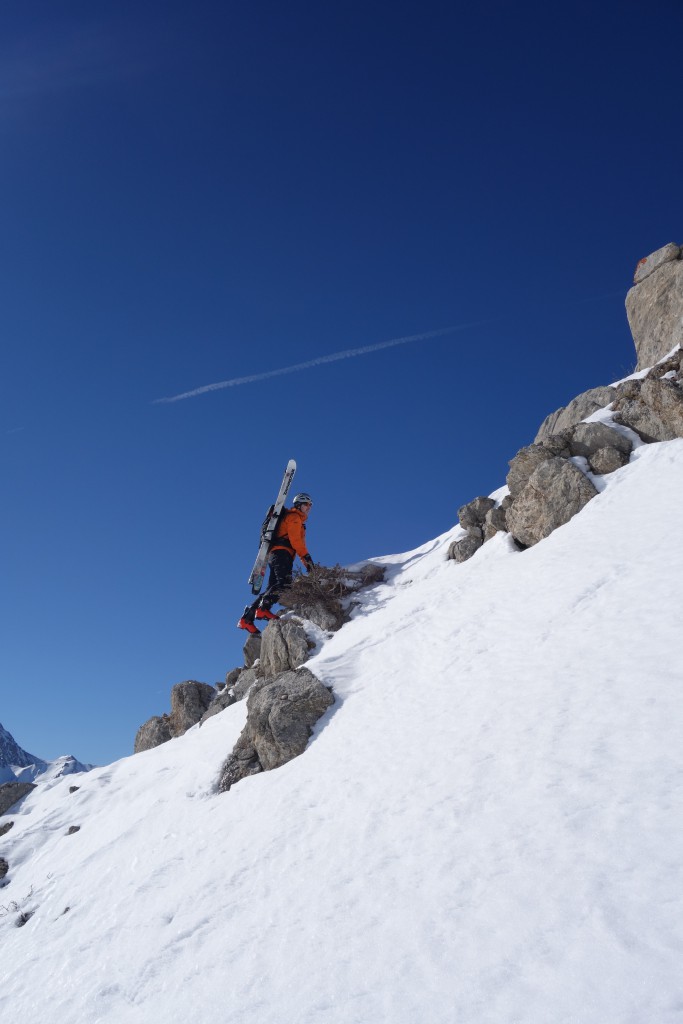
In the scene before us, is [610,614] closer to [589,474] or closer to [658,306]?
[589,474]

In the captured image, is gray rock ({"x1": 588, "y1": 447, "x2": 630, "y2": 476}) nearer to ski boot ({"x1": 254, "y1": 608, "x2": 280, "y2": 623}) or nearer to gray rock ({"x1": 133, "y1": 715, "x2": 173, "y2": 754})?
ski boot ({"x1": 254, "y1": 608, "x2": 280, "y2": 623})

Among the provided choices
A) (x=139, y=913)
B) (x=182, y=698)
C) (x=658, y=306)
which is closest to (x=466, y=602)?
(x=139, y=913)

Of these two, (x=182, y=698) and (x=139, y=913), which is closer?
(x=139, y=913)

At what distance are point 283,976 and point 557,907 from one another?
2.44 m

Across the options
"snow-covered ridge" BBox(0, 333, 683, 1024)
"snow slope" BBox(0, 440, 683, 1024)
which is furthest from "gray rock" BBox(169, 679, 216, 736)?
"snow slope" BBox(0, 440, 683, 1024)

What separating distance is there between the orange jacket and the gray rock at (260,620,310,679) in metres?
3.26

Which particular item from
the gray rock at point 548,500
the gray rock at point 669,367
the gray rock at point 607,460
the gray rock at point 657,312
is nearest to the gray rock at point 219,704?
the gray rock at point 548,500

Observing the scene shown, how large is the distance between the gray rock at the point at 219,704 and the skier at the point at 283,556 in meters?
2.13

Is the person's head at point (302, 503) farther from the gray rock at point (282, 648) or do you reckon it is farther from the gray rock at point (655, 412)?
the gray rock at point (655, 412)

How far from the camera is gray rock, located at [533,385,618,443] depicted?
19.6 m

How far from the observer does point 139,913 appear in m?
7.98

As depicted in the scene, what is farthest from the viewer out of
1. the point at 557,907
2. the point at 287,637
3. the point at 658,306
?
the point at 658,306

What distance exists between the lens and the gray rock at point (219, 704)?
17.4 meters

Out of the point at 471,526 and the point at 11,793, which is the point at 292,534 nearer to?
the point at 471,526
